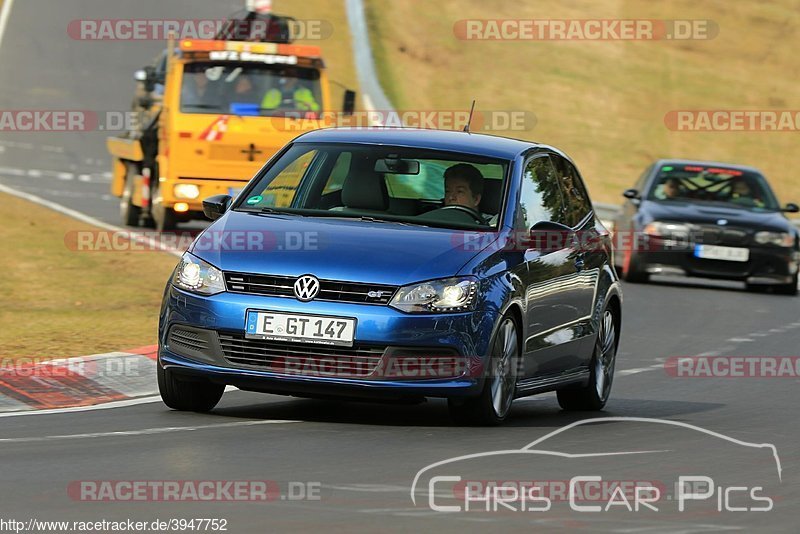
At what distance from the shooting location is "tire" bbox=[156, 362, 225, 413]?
9.89m

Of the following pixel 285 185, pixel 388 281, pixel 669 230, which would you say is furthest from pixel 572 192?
pixel 669 230

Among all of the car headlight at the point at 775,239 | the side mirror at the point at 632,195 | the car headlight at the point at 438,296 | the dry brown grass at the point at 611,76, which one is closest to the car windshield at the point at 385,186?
the car headlight at the point at 438,296

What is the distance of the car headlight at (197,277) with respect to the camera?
9.48m

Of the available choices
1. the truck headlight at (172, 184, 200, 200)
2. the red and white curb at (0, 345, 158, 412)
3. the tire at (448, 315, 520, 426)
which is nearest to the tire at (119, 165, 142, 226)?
the truck headlight at (172, 184, 200, 200)

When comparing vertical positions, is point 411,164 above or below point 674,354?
above

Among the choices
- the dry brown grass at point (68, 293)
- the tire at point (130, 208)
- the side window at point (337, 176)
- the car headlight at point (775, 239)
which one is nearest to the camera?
the side window at point (337, 176)

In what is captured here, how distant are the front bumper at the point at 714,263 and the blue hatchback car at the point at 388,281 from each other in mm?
10825

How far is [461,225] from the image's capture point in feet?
33.2

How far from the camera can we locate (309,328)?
9.22 metres

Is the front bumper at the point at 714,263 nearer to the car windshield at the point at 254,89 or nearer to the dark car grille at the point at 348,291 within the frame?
the car windshield at the point at 254,89

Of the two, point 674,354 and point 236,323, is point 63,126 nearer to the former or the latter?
point 674,354

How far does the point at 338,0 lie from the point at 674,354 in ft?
114

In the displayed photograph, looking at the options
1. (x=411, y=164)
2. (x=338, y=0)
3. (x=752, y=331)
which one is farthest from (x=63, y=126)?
(x=411, y=164)

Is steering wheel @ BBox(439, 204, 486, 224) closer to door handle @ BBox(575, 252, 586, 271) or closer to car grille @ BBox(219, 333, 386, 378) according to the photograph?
door handle @ BBox(575, 252, 586, 271)
